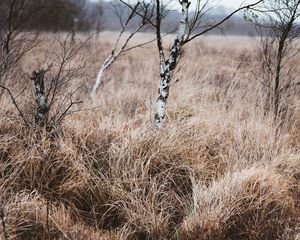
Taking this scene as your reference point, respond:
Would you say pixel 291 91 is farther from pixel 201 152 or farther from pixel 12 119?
pixel 12 119

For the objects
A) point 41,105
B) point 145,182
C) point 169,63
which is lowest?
point 145,182

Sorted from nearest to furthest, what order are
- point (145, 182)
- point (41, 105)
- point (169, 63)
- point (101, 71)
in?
1. point (145, 182)
2. point (41, 105)
3. point (169, 63)
4. point (101, 71)

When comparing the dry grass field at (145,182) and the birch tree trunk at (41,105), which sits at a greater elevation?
the birch tree trunk at (41,105)

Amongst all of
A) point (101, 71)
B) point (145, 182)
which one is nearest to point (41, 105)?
point (145, 182)

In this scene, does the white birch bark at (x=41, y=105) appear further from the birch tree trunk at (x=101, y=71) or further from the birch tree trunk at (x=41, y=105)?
the birch tree trunk at (x=101, y=71)

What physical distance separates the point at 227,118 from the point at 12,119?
2.21m

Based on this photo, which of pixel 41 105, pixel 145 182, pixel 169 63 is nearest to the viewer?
pixel 145 182

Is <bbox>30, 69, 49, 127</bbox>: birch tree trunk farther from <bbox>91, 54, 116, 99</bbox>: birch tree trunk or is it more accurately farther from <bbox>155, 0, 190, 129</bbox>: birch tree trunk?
<bbox>91, 54, 116, 99</bbox>: birch tree trunk

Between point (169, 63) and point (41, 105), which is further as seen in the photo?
point (169, 63)

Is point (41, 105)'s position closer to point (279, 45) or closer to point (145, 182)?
point (145, 182)

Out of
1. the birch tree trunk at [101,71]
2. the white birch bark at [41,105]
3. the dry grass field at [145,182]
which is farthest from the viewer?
the birch tree trunk at [101,71]

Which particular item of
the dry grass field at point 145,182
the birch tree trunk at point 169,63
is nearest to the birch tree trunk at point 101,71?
the dry grass field at point 145,182

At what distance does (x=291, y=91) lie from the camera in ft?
17.8

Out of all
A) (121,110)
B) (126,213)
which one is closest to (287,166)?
(126,213)
